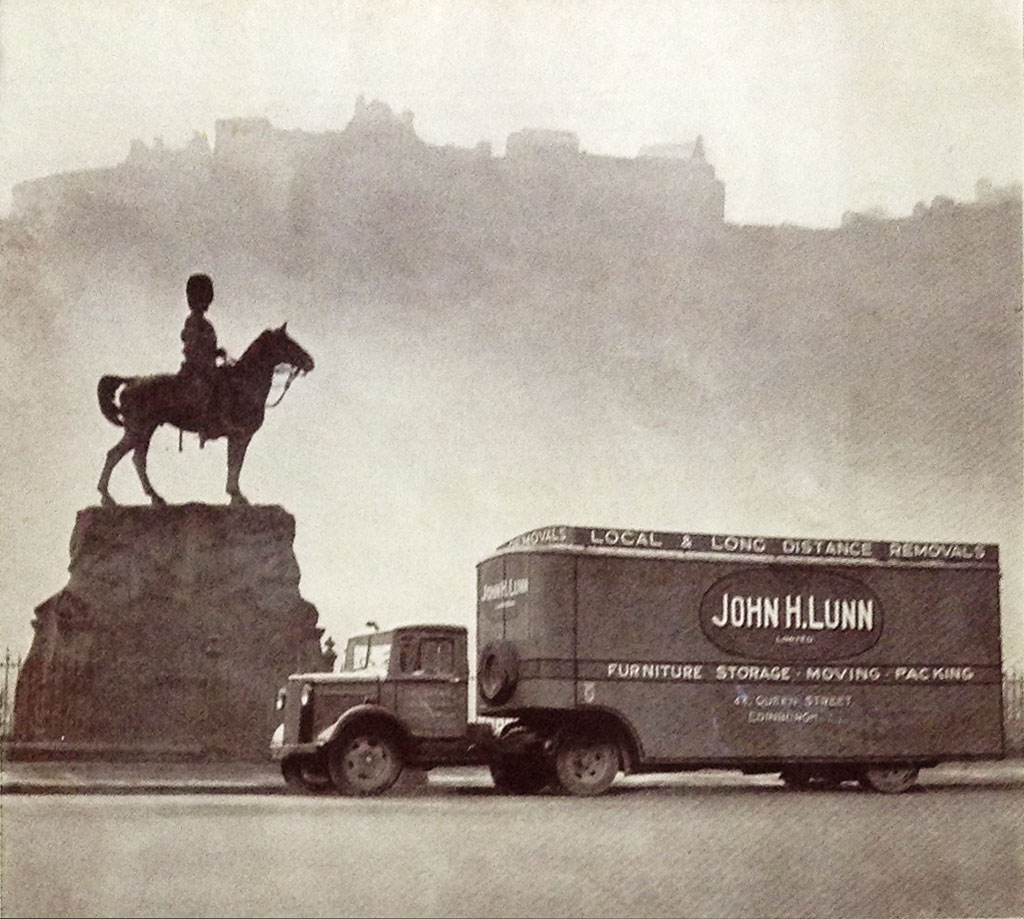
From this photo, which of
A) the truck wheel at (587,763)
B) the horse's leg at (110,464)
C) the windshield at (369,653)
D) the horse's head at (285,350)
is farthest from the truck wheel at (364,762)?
the horse's head at (285,350)

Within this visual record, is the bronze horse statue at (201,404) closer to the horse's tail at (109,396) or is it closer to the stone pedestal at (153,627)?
the horse's tail at (109,396)

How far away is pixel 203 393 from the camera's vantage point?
6590 millimetres

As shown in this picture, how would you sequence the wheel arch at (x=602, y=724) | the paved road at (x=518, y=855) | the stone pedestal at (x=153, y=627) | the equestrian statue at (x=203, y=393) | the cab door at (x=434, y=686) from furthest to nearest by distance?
the cab door at (x=434, y=686) < the wheel arch at (x=602, y=724) < the equestrian statue at (x=203, y=393) < the stone pedestal at (x=153, y=627) < the paved road at (x=518, y=855)

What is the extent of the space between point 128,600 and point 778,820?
333 centimetres

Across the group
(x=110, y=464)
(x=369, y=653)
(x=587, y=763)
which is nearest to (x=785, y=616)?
→ (x=587, y=763)

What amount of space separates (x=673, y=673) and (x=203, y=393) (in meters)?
2.74

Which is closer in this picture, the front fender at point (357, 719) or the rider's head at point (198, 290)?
the rider's head at point (198, 290)

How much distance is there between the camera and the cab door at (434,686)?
282 inches

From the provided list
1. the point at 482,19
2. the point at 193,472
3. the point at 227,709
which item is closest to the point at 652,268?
the point at 482,19

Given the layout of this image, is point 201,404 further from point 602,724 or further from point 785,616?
point 785,616

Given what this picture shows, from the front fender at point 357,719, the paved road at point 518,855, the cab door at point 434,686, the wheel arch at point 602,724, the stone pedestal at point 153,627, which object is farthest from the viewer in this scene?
the cab door at point 434,686

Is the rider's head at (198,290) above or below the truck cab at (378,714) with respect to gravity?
above

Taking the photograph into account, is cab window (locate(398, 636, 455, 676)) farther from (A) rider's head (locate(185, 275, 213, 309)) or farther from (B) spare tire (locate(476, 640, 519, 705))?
(A) rider's head (locate(185, 275, 213, 309))

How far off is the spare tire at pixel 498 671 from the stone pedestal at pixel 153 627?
1100mm
